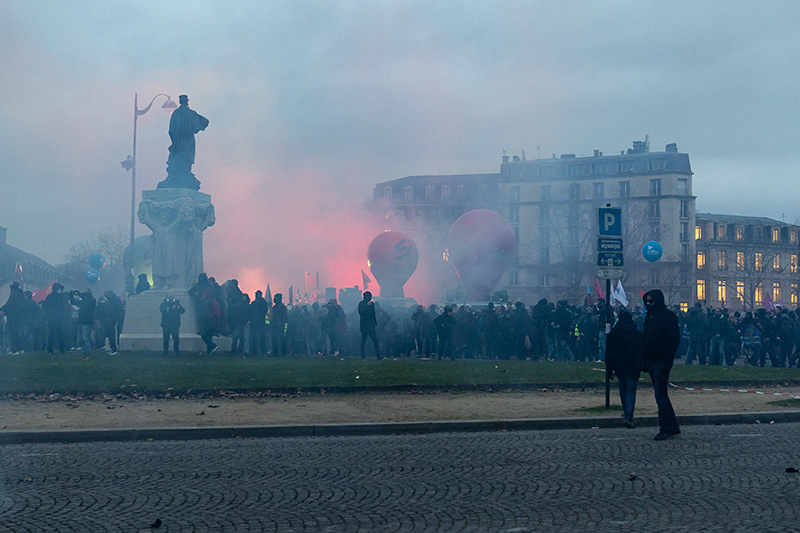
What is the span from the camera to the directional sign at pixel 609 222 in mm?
13016

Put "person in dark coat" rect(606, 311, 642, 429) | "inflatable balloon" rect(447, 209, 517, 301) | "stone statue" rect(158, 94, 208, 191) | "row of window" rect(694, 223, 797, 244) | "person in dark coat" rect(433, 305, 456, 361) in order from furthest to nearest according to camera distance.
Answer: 1. "row of window" rect(694, 223, 797, 244)
2. "inflatable balloon" rect(447, 209, 517, 301)
3. "stone statue" rect(158, 94, 208, 191)
4. "person in dark coat" rect(433, 305, 456, 361)
5. "person in dark coat" rect(606, 311, 642, 429)

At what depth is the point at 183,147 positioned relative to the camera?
24.2 m

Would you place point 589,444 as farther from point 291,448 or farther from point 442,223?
point 442,223

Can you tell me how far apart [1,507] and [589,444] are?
623cm

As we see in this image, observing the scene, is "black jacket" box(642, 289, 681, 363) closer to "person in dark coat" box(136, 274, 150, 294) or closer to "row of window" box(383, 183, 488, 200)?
"person in dark coat" box(136, 274, 150, 294)

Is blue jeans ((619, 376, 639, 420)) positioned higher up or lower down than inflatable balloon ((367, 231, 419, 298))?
lower down

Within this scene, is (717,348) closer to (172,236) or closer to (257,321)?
(257,321)

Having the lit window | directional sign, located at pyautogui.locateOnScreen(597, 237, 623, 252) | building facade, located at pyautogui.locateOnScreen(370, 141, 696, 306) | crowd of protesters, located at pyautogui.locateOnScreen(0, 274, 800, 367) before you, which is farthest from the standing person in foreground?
the lit window

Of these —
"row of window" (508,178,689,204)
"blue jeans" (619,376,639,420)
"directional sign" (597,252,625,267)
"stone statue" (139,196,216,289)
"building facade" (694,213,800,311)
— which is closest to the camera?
"blue jeans" (619,376,639,420)

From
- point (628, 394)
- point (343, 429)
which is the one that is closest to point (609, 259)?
point (628, 394)

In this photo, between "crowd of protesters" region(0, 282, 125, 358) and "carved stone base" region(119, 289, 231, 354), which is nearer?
"crowd of protesters" region(0, 282, 125, 358)

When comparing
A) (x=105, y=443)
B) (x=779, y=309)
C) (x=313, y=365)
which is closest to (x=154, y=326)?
(x=313, y=365)

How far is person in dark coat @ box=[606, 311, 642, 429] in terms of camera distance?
11.4 m

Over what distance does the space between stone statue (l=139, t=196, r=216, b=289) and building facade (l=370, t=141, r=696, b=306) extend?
2236 inches
